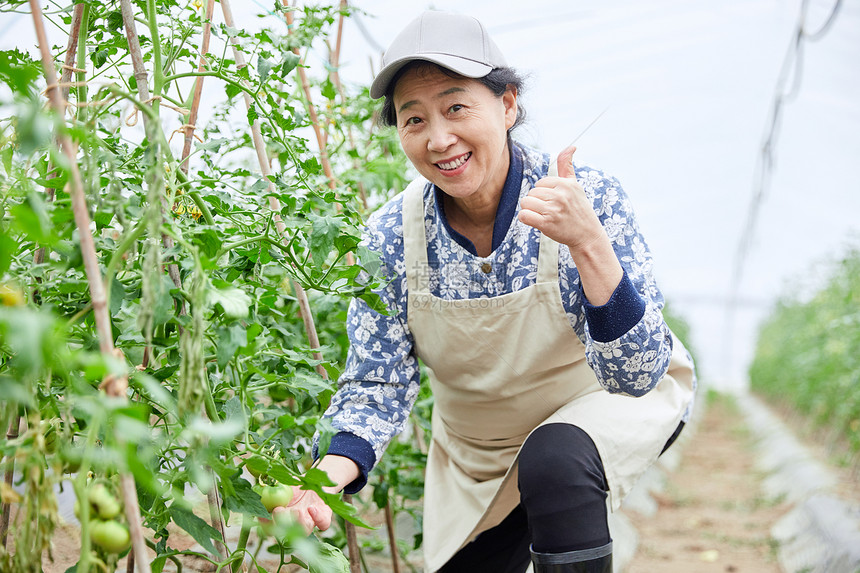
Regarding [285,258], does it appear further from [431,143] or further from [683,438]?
[683,438]

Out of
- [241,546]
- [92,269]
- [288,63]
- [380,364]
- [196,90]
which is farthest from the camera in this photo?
[380,364]

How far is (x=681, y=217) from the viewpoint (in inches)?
430

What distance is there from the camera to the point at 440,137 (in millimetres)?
1415

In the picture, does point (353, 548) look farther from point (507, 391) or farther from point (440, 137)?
point (440, 137)

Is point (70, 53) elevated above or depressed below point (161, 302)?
above

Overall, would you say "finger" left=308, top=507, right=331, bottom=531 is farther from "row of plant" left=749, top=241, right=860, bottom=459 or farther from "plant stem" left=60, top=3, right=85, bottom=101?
"row of plant" left=749, top=241, right=860, bottom=459

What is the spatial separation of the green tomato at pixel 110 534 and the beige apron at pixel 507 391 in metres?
0.93

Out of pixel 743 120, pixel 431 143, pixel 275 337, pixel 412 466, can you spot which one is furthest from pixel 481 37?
pixel 743 120

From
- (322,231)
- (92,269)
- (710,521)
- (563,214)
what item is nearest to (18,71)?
(92,269)

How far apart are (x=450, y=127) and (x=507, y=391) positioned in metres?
0.54

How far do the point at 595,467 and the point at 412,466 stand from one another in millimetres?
697

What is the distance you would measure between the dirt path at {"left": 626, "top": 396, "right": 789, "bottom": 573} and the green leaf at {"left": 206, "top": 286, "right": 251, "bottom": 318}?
2.32 m

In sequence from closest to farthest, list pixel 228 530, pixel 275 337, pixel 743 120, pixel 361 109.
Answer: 1. pixel 275 337
2. pixel 228 530
3. pixel 361 109
4. pixel 743 120

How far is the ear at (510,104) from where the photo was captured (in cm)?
157
